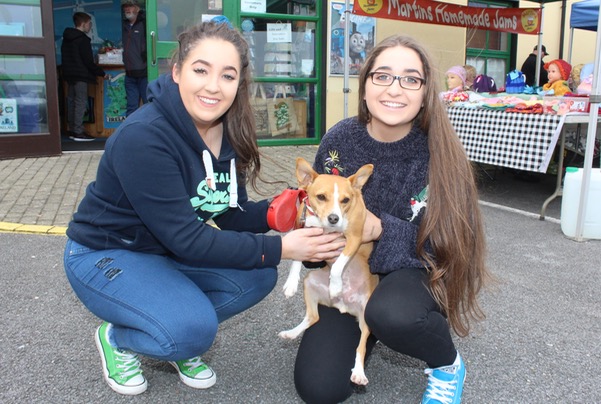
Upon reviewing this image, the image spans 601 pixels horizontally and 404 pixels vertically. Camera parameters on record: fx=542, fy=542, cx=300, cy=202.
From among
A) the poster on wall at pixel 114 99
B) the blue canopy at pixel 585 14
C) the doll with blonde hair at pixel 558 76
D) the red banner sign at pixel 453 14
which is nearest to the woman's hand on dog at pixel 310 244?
the red banner sign at pixel 453 14

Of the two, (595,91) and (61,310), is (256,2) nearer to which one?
(595,91)

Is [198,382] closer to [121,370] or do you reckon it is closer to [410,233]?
[121,370]

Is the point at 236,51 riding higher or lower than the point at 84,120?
higher

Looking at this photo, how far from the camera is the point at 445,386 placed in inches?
84.8

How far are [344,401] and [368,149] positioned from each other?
3.57 feet

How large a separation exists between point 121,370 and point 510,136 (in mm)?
4343

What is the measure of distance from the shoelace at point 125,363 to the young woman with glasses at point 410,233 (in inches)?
28.2

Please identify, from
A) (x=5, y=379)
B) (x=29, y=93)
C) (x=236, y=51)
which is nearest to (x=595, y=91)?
(x=236, y=51)

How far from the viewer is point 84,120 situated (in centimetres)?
1004

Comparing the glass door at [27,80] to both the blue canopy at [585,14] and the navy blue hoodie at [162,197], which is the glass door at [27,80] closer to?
the navy blue hoodie at [162,197]

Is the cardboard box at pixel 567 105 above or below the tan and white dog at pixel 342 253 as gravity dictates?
above

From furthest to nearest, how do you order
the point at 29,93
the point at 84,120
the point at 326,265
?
1. the point at 84,120
2. the point at 29,93
3. the point at 326,265

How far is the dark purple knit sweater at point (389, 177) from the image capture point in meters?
2.26

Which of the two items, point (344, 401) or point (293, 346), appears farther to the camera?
point (293, 346)
